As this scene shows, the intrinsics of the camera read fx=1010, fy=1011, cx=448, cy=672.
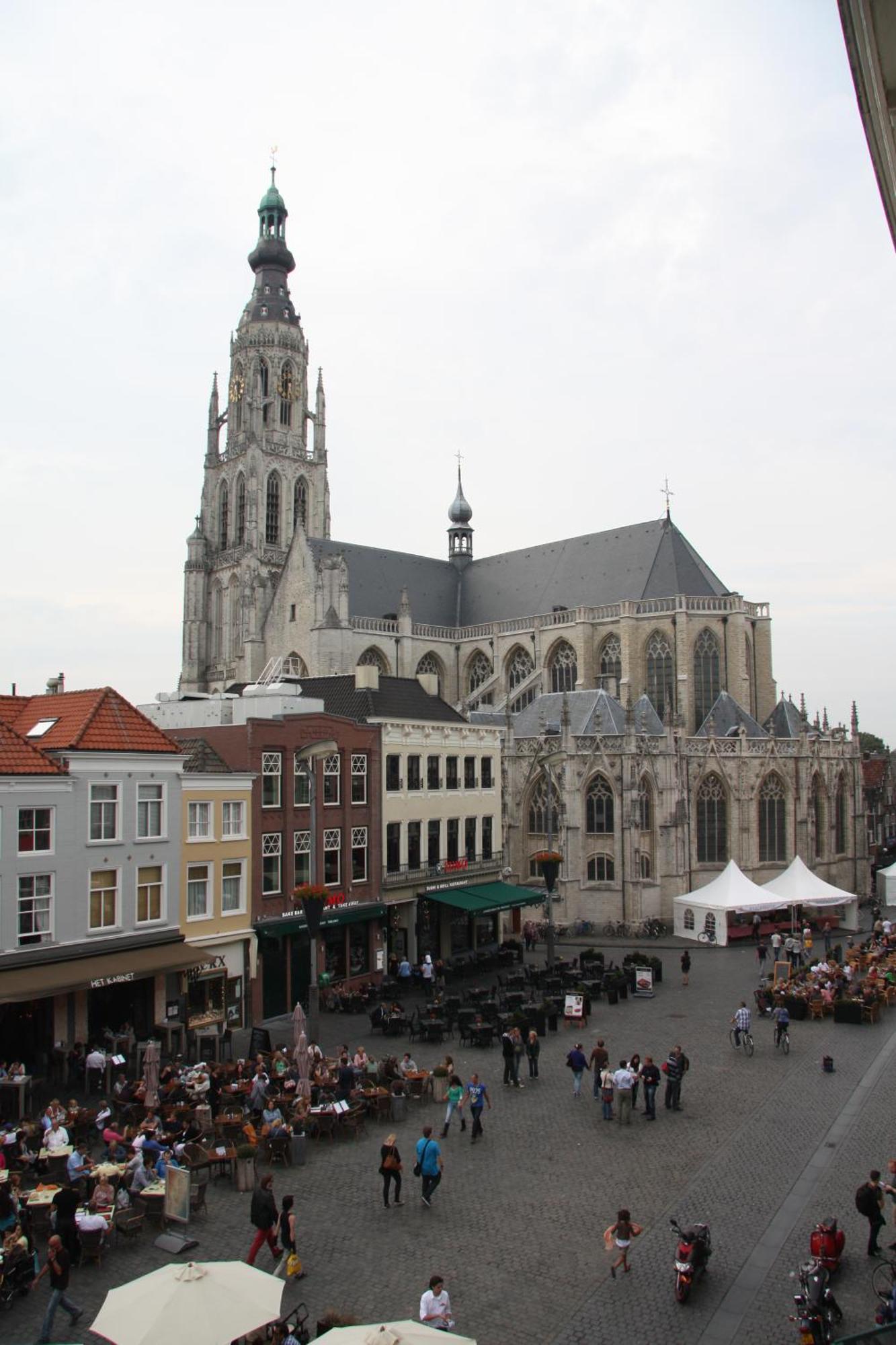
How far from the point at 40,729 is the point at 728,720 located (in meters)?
35.5

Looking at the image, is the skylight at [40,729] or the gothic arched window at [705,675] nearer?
the skylight at [40,729]

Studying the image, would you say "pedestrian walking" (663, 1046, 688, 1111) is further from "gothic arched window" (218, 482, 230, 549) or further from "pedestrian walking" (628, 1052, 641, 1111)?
"gothic arched window" (218, 482, 230, 549)

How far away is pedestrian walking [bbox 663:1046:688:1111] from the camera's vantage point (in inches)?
744

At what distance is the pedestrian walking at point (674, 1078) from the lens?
1889 cm

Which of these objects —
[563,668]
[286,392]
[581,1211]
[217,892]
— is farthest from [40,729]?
[286,392]

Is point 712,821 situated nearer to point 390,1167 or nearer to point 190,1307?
point 390,1167

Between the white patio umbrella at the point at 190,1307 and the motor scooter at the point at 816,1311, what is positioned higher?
the white patio umbrella at the point at 190,1307

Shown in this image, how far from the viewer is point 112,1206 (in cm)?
1345

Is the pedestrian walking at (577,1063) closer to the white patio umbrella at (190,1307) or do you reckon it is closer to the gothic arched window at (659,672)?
the white patio umbrella at (190,1307)

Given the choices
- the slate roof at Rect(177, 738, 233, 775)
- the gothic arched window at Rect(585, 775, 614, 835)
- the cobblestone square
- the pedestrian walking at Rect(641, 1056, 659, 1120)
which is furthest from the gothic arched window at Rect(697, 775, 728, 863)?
the pedestrian walking at Rect(641, 1056, 659, 1120)

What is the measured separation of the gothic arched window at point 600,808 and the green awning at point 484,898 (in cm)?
763

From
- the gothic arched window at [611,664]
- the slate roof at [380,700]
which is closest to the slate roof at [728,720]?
the gothic arched window at [611,664]

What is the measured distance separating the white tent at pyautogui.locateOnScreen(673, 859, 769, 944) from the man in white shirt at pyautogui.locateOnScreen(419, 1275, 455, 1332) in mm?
28874

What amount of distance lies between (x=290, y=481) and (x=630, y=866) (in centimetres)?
4925
